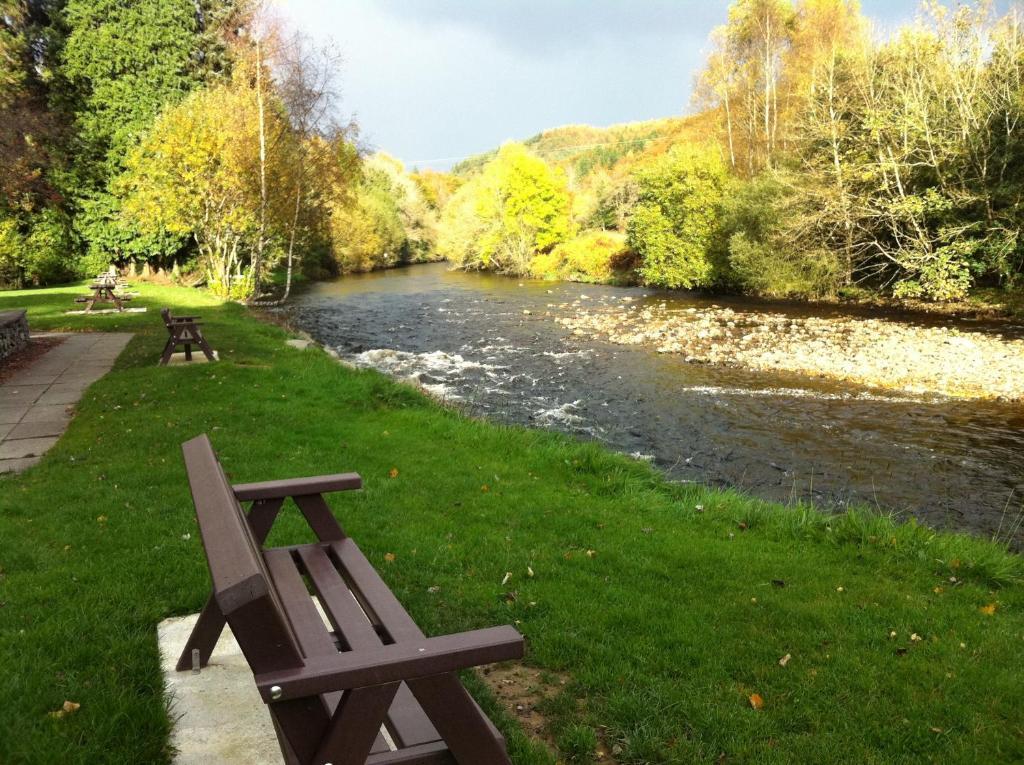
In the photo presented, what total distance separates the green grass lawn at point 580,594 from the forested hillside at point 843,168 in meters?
19.9

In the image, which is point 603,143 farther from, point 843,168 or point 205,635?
point 205,635

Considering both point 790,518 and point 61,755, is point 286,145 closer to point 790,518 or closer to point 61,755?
point 790,518

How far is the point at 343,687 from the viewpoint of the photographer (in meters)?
1.97

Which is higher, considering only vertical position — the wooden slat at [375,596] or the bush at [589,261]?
the bush at [589,261]

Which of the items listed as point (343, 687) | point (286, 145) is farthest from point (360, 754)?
point (286, 145)

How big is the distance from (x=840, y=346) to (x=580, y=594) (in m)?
15.3

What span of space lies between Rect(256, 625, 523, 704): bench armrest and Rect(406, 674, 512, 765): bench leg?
3.1 inches

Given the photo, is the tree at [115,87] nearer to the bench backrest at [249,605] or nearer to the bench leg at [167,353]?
the bench leg at [167,353]

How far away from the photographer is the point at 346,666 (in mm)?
2000

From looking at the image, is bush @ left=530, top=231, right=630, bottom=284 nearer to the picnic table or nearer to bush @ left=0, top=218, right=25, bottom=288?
the picnic table

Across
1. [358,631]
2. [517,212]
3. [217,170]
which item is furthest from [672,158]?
[358,631]

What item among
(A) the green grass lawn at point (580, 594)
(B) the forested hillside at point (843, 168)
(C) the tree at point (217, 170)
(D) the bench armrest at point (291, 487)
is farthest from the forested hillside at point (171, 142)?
(D) the bench armrest at point (291, 487)

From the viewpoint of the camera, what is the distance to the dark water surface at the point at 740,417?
894cm

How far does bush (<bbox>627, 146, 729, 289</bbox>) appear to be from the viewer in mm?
32094
